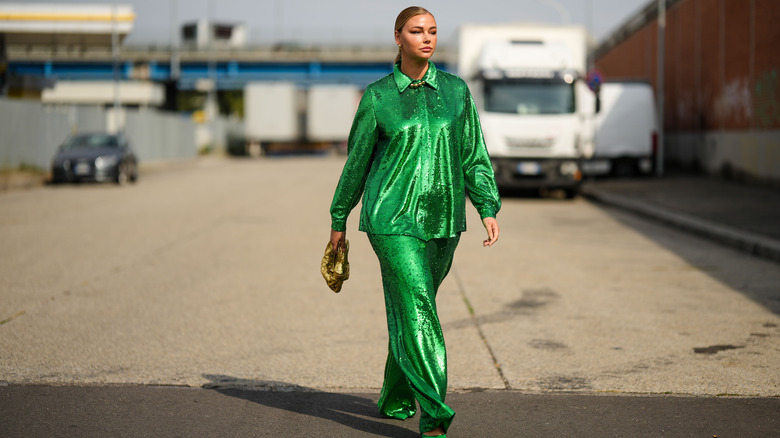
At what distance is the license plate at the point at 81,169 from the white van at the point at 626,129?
13764 mm

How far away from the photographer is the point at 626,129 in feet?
85.7

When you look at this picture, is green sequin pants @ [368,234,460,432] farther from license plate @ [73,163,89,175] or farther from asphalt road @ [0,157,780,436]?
license plate @ [73,163,89,175]

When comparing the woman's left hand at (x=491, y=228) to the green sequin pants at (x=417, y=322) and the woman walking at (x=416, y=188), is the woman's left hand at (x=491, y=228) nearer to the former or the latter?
the woman walking at (x=416, y=188)

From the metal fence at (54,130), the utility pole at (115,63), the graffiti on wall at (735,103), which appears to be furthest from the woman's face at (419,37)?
the utility pole at (115,63)

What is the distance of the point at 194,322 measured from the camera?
7.21 metres

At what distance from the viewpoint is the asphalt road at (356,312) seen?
219 inches

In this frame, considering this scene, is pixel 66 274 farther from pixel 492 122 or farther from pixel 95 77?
pixel 95 77

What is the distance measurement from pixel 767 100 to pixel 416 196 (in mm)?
19641

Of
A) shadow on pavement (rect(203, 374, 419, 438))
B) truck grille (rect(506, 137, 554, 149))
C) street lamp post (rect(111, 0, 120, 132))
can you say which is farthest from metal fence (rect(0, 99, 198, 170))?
shadow on pavement (rect(203, 374, 419, 438))

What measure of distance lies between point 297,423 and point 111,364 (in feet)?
5.74

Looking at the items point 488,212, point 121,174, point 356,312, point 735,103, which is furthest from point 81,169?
point 488,212

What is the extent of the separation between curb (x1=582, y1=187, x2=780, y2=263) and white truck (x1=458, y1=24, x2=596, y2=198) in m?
1.46

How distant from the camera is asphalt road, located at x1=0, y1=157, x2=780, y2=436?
5562 millimetres

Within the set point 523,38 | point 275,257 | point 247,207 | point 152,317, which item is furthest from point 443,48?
point 152,317
